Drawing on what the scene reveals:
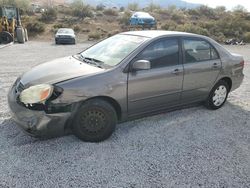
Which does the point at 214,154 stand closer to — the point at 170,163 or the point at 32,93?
the point at 170,163

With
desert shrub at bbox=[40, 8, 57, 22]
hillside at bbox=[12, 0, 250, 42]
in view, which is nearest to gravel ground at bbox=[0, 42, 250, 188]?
hillside at bbox=[12, 0, 250, 42]

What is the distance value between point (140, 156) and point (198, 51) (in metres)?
2.38

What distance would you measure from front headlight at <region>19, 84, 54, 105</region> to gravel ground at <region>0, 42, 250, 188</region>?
26.6 inches

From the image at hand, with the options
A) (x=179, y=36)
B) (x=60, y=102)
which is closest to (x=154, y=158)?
(x=60, y=102)

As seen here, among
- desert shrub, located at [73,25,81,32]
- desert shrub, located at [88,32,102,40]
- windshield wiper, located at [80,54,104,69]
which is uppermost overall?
windshield wiper, located at [80,54,104,69]

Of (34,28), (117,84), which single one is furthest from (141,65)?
(34,28)

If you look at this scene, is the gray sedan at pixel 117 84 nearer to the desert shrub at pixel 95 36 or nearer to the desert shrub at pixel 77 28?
the desert shrub at pixel 95 36

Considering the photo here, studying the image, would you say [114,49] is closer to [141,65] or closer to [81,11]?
[141,65]

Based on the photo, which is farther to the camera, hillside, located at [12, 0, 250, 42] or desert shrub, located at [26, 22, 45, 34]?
hillside, located at [12, 0, 250, 42]

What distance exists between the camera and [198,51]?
15.3 ft

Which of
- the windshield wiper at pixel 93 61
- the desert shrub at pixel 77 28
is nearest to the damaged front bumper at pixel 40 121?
the windshield wiper at pixel 93 61

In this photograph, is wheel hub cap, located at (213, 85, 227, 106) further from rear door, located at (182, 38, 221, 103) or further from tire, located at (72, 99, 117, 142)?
tire, located at (72, 99, 117, 142)

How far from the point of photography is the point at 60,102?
3311 millimetres

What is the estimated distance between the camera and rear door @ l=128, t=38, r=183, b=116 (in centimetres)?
392
